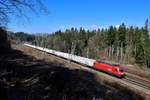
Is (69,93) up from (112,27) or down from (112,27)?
down

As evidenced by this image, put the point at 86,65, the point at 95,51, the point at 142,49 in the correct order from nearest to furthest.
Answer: the point at 86,65 → the point at 142,49 → the point at 95,51

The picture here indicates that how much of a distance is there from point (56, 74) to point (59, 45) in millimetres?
111766

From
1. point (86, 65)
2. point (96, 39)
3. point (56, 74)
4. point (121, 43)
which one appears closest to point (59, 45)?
point (96, 39)

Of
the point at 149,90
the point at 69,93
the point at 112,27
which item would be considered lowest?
the point at 149,90

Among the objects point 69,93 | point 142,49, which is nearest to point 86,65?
point 142,49

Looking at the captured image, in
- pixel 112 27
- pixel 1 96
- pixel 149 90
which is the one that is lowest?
pixel 149 90

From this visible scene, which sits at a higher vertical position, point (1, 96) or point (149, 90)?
point (1, 96)

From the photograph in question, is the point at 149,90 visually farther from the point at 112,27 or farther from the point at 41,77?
the point at 112,27

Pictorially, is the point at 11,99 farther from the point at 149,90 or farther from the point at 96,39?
the point at 96,39

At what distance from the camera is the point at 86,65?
57.5 m

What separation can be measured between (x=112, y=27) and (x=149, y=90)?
85.0 metres

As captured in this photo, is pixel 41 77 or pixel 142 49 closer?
pixel 41 77

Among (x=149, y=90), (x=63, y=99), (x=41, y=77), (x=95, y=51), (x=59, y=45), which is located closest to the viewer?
(x=63, y=99)

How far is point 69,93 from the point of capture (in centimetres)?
1786
